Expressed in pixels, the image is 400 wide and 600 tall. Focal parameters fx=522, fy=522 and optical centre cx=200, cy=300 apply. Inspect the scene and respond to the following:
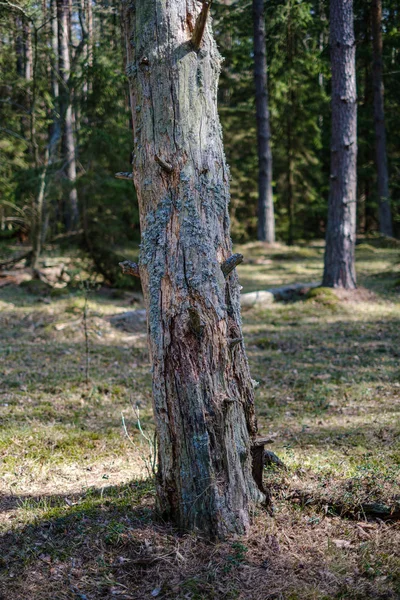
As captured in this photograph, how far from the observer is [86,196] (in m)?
12.5

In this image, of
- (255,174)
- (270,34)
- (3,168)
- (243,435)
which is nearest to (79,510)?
(243,435)

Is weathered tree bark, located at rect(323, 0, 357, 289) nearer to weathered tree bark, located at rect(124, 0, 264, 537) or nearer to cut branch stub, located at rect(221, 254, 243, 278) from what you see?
weathered tree bark, located at rect(124, 0, 264, 537)

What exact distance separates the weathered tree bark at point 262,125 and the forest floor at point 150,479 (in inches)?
420

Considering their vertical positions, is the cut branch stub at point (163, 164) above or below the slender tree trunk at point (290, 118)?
below

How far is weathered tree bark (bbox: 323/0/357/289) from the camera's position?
10633 mm

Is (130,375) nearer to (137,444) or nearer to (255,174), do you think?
(137,444)

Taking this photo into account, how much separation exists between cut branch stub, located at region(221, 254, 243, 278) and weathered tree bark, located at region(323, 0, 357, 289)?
864cm

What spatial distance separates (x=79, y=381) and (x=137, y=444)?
185cm

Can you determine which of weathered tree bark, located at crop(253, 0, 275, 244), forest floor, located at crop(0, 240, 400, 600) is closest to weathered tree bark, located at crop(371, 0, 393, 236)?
weathered tree bark, located at crop(253, 0, 275, 244)

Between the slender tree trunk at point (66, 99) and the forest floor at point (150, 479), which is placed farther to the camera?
the slender tree trunk at point (66, 99)

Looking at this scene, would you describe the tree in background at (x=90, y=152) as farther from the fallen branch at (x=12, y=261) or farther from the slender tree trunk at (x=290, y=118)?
the slender tree trunk at (x=290, y=118)

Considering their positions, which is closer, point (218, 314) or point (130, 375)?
point (218, 314)

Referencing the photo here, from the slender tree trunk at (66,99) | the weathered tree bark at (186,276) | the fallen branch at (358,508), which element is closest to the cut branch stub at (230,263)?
the weathered tree bark at (186,276)

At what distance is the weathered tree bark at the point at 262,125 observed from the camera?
18844 millimetres
